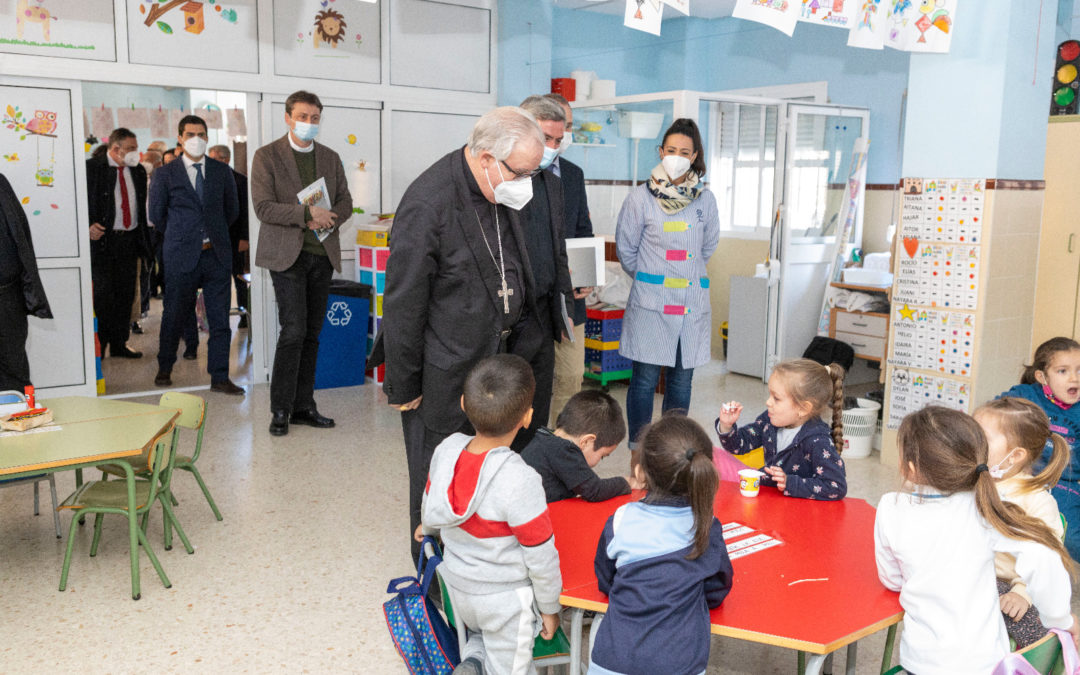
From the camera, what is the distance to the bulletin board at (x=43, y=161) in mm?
5238

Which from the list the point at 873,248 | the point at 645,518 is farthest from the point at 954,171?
the point at 645,518

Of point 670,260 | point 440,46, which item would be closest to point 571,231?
point 670,260

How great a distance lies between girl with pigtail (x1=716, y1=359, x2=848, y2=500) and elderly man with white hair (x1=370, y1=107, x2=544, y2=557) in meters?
0.78

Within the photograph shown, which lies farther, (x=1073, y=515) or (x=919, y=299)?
(x=919, y=299)

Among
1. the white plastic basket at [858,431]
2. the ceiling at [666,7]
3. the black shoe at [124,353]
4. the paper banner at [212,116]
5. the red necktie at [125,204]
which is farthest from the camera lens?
the paper banner at [212,116]

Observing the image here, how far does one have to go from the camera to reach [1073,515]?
3.14 m

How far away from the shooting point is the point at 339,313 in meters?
6.14

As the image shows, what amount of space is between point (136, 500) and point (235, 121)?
797 cm

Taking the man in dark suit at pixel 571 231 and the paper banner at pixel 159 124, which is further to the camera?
the paper banner at pixel 159 124

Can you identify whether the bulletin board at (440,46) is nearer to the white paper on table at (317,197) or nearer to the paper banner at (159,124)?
the white paper on table at (317,197)

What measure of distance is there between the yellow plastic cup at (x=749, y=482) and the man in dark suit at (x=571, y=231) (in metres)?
1.13

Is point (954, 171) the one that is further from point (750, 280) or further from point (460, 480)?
point (460, 480)

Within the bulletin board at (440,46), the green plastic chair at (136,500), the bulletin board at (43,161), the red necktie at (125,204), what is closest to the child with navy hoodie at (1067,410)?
the green plastic chair at (136,500)

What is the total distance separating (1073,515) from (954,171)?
6.51ft
